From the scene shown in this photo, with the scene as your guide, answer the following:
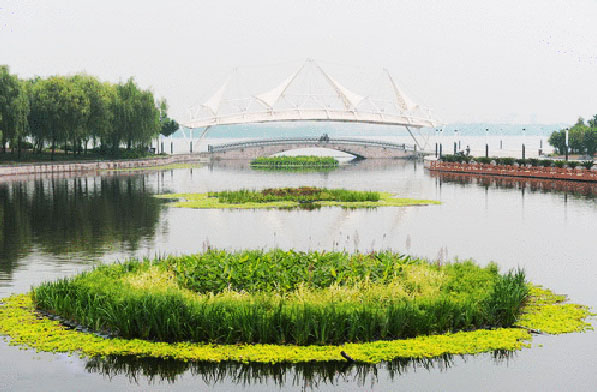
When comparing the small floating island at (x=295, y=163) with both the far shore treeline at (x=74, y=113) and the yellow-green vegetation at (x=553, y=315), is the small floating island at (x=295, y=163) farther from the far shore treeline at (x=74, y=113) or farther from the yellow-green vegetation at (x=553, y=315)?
the yellow-green vegetation at (x=553, y=315)

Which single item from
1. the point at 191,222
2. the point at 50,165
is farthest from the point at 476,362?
the point at 50,165

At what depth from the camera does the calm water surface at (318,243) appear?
11.2 metres

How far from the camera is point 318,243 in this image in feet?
74.9

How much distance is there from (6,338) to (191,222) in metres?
17.8

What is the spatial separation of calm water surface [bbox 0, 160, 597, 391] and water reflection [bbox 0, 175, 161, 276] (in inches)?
2.5

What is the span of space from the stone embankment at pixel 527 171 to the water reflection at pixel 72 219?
3225 centimetres

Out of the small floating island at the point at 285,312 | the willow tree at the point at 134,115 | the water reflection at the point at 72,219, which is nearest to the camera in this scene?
the small floating island at the point at 285,312

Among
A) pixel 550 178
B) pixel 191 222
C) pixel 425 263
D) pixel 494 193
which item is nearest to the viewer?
pixel 425 263

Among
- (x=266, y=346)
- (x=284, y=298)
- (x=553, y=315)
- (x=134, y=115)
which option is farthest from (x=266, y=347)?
(x=134, y=115)

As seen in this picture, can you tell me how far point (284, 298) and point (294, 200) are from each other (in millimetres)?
26136

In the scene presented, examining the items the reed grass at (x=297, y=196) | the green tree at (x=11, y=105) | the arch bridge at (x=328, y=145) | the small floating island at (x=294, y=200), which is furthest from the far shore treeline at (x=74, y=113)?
the arch bridge at (x=328, y=145)

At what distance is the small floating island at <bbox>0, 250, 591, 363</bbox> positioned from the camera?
12.4m

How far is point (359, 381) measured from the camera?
11078mm

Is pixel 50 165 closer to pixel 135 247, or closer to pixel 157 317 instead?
pixel 135 247
